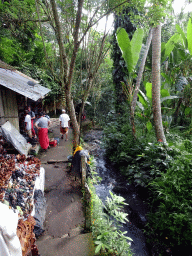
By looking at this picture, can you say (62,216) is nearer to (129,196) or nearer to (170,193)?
(170,193)

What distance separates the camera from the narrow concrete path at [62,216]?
2.62 m

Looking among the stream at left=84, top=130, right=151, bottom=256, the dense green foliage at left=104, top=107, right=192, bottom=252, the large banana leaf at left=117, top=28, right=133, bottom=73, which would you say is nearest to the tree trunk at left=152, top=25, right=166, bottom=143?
the dense green foliage at left=104, top=107, right=192, bottom=252

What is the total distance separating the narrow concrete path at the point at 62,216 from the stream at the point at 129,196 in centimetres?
116

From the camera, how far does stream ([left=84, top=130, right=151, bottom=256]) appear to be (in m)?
3.65

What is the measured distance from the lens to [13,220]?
5.41 feet

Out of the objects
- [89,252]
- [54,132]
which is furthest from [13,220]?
[54,132]

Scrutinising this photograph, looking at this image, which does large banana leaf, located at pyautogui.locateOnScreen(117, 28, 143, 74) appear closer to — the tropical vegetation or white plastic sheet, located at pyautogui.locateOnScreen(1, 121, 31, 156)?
the tropical vegetation

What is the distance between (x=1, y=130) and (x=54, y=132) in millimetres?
3934

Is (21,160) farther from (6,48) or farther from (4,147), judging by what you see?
(6,48)

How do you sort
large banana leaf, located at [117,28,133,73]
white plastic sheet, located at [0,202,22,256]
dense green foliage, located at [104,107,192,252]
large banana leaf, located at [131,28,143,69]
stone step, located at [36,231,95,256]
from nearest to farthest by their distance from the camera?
white plastic sheet, located at [0,202,22,256] → stone step, located at [36,231,95,256] → dense green foliage, located at [104,107,192,252] → large banana leaf, located at [117,28,133,73] → large banana leaf, located at [131,28,143,69]

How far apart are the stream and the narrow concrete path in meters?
1.16

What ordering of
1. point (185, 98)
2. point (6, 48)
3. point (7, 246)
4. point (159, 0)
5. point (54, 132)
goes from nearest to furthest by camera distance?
point (7, 246)
point (159, 0)
point (6, 48)
point (185, 98)
point (54, 132)

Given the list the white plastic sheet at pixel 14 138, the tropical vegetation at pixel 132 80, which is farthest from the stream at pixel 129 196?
the white plastic sheet at pixel 14 138

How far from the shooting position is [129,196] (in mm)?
5051
